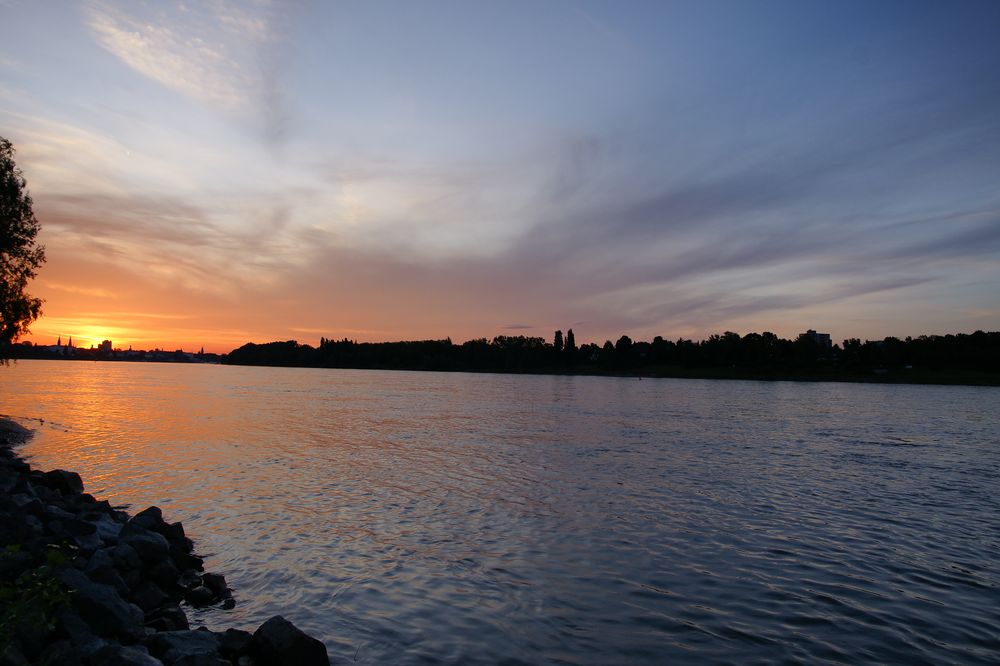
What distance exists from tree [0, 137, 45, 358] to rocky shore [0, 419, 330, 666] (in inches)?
1513

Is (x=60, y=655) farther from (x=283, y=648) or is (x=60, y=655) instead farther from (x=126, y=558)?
(x=126, y=558)

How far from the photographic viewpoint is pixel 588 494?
2705 centimetres

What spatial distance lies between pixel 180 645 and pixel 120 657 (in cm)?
159

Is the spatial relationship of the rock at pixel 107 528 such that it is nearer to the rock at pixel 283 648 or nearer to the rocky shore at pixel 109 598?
the rocky shore at pixel 109 598

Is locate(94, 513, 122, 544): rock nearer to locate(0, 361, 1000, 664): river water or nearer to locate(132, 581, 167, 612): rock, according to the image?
locate(0, 361, 1000, 664): river water

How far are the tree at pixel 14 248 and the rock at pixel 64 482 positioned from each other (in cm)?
3432

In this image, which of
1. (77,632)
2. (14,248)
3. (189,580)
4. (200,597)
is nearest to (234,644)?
(77,632)

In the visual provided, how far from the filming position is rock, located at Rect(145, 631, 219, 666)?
9.94 m

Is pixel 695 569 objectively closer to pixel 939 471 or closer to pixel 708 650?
pixel 708 650

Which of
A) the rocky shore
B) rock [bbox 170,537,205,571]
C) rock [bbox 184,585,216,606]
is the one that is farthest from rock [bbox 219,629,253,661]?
rock [bbox 170,537,205,571]

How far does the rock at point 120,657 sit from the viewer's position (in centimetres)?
881

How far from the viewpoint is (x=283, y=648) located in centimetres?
1022

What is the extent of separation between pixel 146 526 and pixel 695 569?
56.2ft

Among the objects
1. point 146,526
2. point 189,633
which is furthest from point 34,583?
point 146,526
